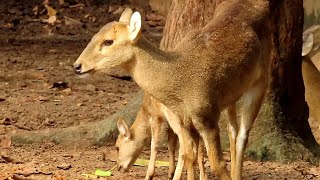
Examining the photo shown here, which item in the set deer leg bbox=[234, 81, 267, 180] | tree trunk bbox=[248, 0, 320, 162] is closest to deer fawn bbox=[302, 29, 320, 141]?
tree trunk bbox=[248, 0, 320, 162]

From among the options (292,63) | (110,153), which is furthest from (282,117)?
(110,153)

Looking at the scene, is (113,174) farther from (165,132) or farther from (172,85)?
(172,85)

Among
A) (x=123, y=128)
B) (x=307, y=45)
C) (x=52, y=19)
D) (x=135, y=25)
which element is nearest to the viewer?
(x=135, y=25)

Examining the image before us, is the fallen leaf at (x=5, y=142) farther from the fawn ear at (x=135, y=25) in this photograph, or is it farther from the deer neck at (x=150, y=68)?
the fawn ear at (x=135, y=25)

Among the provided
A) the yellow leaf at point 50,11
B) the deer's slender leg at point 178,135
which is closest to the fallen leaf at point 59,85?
the deer's slender leg at point 178,135

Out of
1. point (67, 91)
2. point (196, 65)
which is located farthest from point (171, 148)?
point (67, 91)

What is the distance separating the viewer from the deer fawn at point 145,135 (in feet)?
24.6

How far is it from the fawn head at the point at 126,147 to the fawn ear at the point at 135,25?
6.54ft

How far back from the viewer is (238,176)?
23.2 ft

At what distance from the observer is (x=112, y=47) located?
604 centimetres

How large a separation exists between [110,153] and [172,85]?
2.23 meters

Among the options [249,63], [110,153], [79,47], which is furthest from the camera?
[79,47]

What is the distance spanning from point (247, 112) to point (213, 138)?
2.98ft

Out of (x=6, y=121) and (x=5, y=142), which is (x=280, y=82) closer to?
(x=5, y=142)
